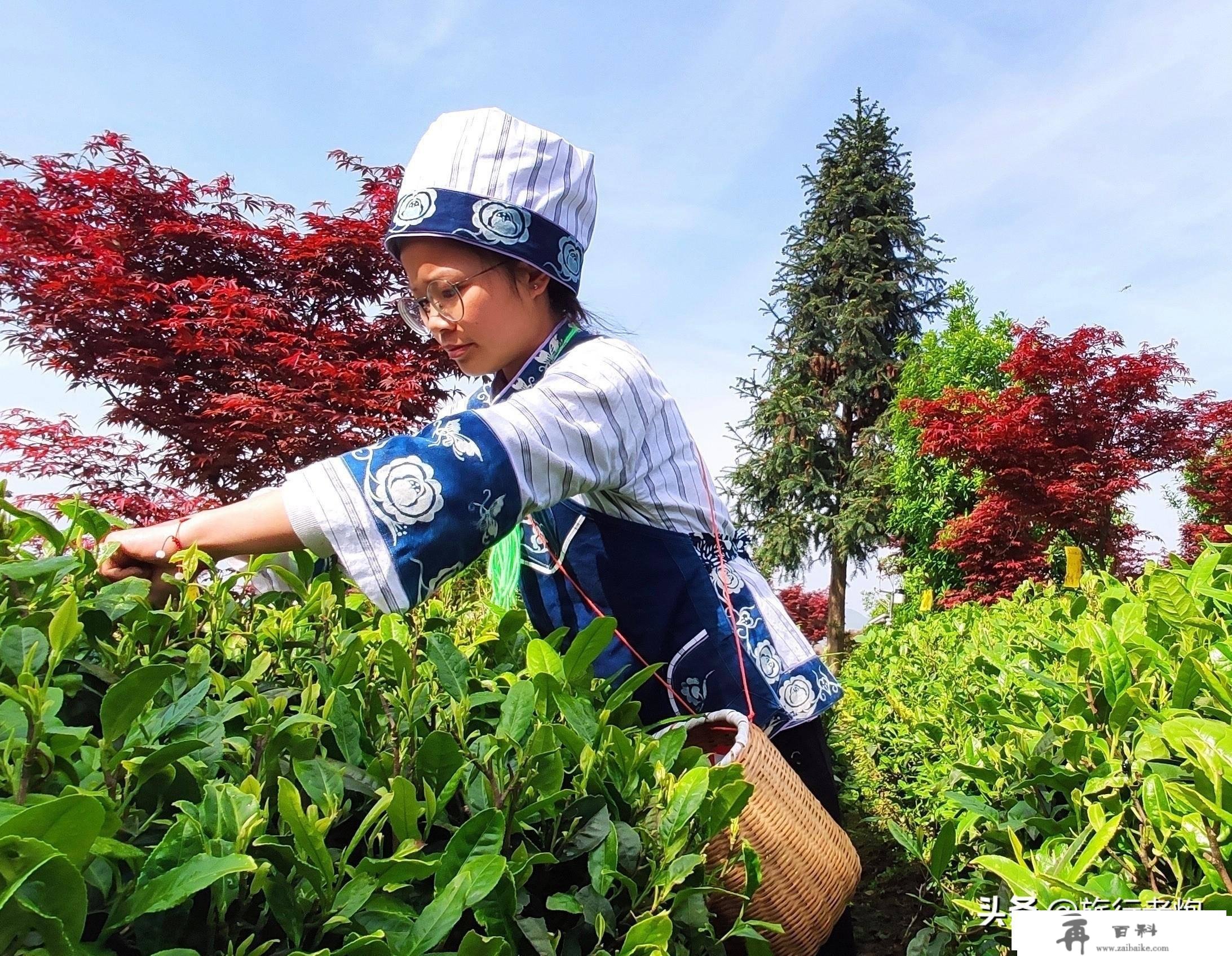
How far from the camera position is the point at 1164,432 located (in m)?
9.27

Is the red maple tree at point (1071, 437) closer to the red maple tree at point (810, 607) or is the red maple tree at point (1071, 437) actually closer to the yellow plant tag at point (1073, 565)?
the yellow plant tag at point (1073, 565)

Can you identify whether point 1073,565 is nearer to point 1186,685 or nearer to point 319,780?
point 1186,685

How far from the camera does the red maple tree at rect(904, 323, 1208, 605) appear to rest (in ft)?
29.7

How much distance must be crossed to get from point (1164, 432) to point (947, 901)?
9.83 m

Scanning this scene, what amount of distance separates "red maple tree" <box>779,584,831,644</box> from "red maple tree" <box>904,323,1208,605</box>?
23.8 ft

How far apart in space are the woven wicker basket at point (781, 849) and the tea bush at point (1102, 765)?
0.13m

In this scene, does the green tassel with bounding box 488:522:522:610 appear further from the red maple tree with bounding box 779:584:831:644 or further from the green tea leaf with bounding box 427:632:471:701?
the red maple tree with bounding box 779:584:831:644

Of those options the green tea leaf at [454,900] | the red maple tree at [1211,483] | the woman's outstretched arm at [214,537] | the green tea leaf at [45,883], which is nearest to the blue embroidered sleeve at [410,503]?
the woman's outstretched arm at [214,537]

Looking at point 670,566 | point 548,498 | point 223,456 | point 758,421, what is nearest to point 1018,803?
point 670,566

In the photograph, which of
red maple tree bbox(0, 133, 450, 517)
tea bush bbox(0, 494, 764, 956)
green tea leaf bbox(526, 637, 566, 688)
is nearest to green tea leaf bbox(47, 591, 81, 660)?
tea bush bbox(0, 494, 764, 956)

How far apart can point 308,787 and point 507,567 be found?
3.33 feet

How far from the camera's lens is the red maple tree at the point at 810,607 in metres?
16.9

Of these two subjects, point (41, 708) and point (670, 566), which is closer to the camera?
point (41, 708)

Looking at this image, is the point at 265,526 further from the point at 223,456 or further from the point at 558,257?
the point at 223,456
